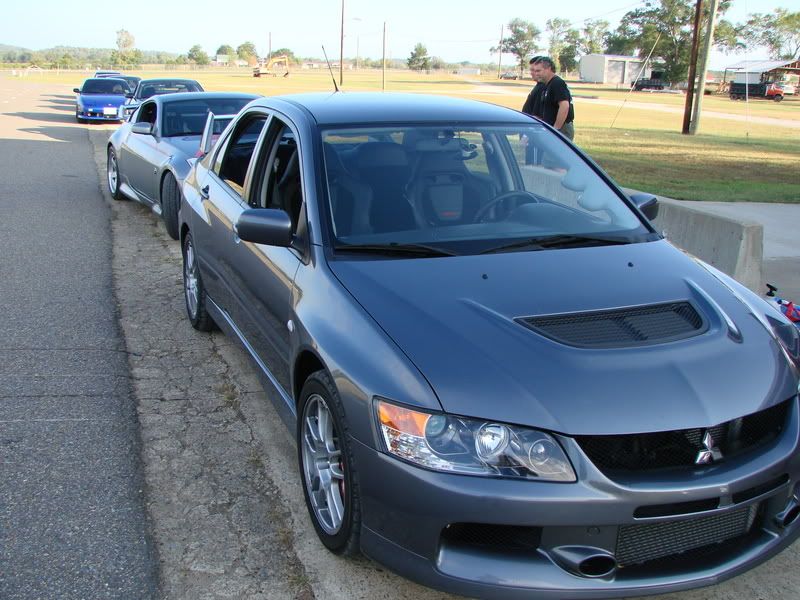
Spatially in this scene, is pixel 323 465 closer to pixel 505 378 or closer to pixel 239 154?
pixel 505 378

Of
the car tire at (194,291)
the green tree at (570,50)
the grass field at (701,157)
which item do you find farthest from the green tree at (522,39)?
the car tire at (194,291)

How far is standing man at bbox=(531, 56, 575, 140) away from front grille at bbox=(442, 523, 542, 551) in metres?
7.15

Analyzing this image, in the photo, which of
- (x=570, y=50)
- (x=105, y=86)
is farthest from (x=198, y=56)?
(x=105, y=86)

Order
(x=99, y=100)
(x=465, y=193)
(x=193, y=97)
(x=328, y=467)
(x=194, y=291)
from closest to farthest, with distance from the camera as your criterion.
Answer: (x=328, y=467)
(x=465, y=193)
(x=194, y=291)
(x=193, y=97)
(x=99, y=100)

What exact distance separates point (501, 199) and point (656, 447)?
1.77m

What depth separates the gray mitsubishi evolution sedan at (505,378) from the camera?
8.02ft

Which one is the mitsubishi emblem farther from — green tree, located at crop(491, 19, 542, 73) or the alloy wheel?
green tree, located at crop(491, 19, 542, 73)

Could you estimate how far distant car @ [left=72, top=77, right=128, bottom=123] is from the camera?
2352 centimetres

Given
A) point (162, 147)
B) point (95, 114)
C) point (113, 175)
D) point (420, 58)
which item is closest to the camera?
point (162, 147)

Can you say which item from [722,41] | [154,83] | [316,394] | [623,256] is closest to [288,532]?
[316,394]

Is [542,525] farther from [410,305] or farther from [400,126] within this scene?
[400,126]

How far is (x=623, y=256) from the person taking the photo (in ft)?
11.5

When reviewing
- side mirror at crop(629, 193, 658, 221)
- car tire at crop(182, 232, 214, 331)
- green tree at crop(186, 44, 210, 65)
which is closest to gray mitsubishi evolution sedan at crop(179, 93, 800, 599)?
side mirror at crop(629, 193, 658, 221)

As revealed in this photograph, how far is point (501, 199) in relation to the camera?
3.97m
